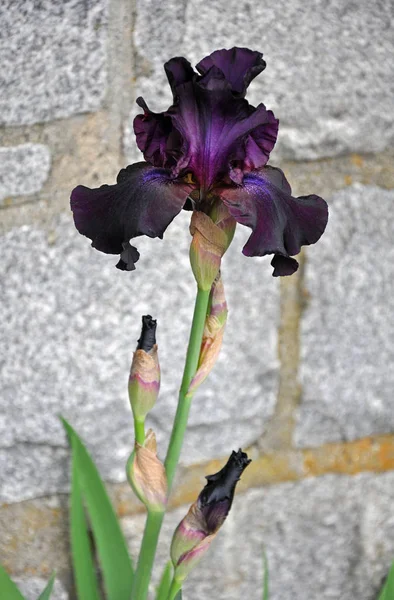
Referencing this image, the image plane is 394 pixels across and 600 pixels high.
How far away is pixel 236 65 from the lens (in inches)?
20.1

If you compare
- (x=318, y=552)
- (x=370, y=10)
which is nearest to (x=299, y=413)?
(x=318, y=552)

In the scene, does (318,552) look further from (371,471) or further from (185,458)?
(185,458)

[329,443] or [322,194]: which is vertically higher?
[322,194]

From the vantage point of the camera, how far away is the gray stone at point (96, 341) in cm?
88

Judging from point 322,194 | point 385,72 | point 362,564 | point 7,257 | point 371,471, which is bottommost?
point 362,564

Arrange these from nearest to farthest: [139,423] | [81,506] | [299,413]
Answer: [139,423] → [81,506] → [299,413]

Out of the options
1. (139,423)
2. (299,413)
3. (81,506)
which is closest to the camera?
(139,423)

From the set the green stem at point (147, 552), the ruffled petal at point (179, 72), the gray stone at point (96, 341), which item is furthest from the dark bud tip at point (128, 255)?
the gray stone at point (96, 341)

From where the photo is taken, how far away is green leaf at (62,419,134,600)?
0.85m

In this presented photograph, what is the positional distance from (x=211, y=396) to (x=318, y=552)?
31 centimetres

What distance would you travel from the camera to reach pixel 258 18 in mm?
904

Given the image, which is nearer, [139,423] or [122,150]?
[139,423]

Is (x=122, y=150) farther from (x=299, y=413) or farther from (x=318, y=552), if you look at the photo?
(x=318, y=552)

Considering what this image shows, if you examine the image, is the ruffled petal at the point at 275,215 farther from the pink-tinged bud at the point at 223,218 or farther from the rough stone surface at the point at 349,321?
the rough stone surface at the point at 349,321
